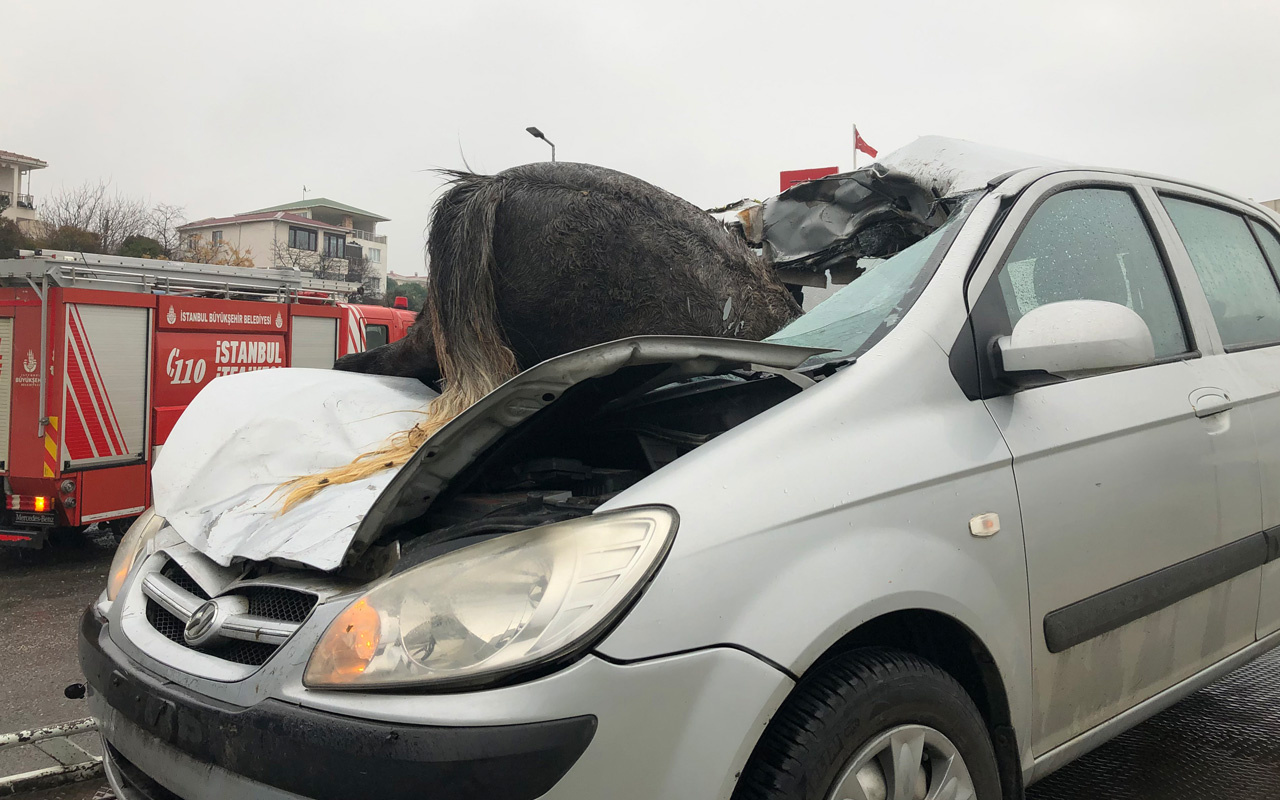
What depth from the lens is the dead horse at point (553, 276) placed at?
130 inches

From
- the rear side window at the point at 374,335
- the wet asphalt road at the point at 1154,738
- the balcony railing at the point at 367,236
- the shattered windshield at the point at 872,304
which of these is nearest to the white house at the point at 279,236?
the balcony railing at the point at 367,236

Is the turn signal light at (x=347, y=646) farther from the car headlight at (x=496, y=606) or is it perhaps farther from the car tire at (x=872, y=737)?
the car tire at (x=872, y=737)

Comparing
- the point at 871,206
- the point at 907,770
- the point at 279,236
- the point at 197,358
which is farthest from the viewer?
the point at 279,236

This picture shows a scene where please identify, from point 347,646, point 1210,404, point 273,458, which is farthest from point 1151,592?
point 273,458

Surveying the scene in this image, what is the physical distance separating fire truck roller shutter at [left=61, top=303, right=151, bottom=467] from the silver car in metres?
5.05

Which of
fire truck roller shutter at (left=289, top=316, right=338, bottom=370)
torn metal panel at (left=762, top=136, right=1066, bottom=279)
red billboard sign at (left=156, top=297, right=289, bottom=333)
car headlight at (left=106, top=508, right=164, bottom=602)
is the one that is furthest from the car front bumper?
fire truck roller shutter at (left=289, top=316, right=338, bottom=370)

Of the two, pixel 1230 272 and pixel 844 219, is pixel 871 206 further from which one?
pixel 1230 272

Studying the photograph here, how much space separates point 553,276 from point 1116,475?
2175 millimetres

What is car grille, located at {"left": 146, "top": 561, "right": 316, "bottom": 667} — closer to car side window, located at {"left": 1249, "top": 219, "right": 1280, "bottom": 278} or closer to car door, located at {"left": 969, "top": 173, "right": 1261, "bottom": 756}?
car door, located at {"left": 969, "top": 173, "right": 1261, "bottom": 756}

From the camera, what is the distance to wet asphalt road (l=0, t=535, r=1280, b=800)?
2664 mm

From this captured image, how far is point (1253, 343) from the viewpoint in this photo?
2.73 metres

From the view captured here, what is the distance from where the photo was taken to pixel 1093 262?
239cm

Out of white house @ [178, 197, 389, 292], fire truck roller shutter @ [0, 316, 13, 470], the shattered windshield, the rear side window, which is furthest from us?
white house @ [178, 197, 389, 292]

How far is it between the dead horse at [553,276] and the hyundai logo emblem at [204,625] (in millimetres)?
1465
